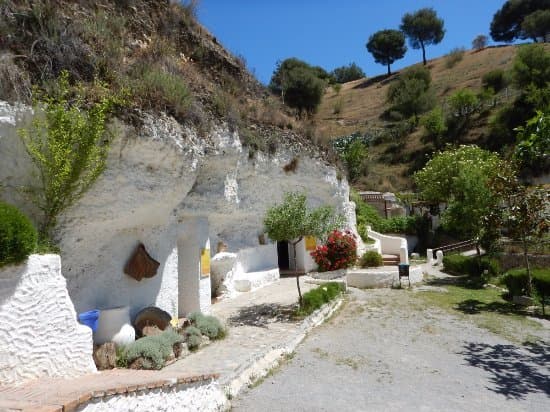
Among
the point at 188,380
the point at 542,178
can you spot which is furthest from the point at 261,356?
the point at 542,178

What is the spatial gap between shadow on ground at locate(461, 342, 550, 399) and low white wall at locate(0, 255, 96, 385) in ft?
24.7

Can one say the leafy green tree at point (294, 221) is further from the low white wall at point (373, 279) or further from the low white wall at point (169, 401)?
the low white wall at point (373, 279)

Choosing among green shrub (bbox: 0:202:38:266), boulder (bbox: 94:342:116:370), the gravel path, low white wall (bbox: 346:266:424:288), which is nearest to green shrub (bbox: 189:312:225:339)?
the gravel path

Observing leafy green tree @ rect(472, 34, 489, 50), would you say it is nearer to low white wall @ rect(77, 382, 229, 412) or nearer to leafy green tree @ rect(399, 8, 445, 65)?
leafy green tree @ rect(399, 8, 445, 65)

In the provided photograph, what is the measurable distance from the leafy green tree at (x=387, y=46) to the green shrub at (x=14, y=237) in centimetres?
8432

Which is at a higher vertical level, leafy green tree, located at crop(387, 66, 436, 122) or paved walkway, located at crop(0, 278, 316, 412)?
leafy green tree, located at crop(387, 66, 436, 122)

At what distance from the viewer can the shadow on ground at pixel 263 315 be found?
11547 millimetres

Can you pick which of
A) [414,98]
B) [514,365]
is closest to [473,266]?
[514,365]

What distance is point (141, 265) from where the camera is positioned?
9.58 meters

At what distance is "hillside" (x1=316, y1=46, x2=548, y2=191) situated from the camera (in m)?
48.6

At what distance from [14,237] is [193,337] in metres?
4.91

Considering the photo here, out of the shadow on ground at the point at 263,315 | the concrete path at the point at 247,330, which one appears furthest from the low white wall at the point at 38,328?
the shadow on ground at the point at 263,315

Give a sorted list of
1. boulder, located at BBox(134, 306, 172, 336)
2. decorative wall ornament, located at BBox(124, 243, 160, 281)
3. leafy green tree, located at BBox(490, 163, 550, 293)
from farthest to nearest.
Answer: leafy green tree, located at BBox(490, 163, 550, 293) → decorative wall ornament, located at BBox(124, 243, 160, 281) → boulder, located at BBox(134, 306, 172, 336)

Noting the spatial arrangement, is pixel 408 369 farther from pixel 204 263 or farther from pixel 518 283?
pixel 518 283
